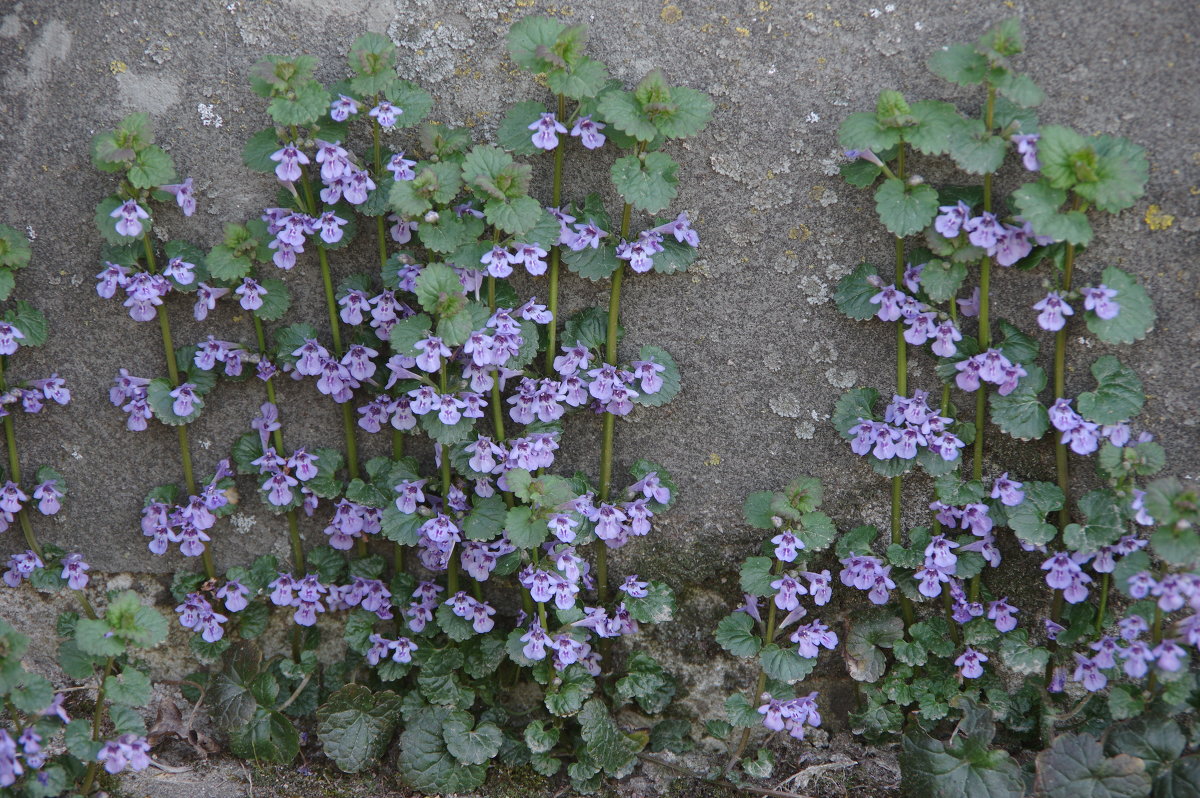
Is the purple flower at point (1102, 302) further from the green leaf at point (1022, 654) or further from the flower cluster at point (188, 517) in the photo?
the flower cluster at point (188, 517)

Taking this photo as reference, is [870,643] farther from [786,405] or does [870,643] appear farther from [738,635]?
[786,405]

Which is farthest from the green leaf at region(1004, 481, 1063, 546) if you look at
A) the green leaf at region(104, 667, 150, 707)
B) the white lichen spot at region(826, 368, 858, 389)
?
the green leaf at region(104, 667, 150, 707)

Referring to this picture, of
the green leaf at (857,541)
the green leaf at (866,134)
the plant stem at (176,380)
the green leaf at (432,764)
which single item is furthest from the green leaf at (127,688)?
the green leaf at (866,134)

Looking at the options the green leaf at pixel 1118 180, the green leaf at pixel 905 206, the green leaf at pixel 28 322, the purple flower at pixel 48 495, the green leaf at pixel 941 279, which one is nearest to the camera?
the green leaf at pixel 1118 180

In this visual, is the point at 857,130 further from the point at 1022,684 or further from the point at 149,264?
the point at 149,264

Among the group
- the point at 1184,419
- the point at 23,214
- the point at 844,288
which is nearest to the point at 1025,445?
the point at 1184,419

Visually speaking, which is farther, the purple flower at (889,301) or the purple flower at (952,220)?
the purple flower at (889,301)
